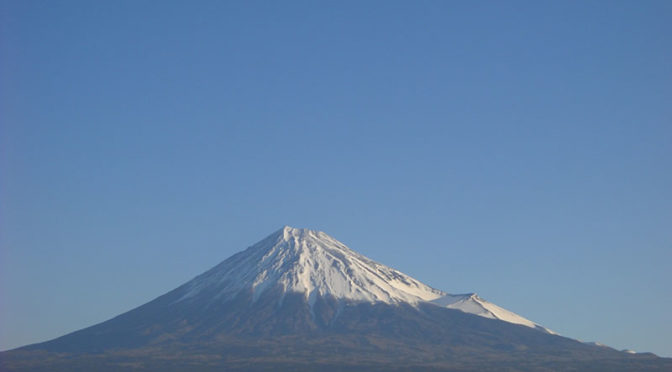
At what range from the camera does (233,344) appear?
197875 mm

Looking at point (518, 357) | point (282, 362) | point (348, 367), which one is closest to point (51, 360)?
point (282, 362)

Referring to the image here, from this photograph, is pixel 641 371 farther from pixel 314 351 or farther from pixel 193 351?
pixel 193 351

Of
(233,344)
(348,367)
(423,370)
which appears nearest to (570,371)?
(423,370)

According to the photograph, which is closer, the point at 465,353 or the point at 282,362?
the point at 282,362

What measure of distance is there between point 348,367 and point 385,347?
27.4 m

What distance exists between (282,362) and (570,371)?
55.3 meters

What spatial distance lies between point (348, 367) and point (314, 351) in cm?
1763

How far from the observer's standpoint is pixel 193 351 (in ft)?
635

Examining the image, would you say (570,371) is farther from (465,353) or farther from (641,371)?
(465,353)

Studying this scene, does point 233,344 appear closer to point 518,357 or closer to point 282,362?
point 282,362

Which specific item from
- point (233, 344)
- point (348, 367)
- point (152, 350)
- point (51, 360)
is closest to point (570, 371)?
point (348, 367)

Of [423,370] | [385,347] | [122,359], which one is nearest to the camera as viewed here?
[423,370]

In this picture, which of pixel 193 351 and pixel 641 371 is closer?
pixel 641 371

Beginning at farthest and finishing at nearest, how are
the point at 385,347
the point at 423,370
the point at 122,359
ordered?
the point at 385,347
the point at 122,359
the point at 423,370
